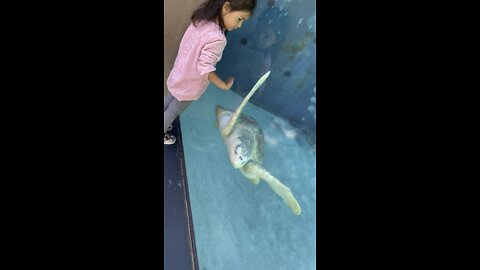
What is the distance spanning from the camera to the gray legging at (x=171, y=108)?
4.15 ft

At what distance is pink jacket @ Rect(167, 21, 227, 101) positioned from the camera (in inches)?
41.4

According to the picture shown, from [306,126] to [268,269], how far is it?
0.40 m

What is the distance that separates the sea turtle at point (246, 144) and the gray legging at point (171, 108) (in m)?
0.16

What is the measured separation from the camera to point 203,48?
106cm

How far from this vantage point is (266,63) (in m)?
1.18

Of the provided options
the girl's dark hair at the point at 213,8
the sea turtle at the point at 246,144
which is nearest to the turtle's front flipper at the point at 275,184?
the sea turtle at the point at 246,144

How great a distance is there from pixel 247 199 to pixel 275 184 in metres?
0.11

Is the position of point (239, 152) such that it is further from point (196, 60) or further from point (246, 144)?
point (196, 60)

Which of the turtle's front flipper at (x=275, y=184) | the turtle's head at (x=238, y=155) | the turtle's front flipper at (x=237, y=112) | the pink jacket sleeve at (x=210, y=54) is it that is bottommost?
the turtle's front flipper at (x=275, y=184)

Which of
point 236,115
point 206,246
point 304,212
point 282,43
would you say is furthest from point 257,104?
point 206,246

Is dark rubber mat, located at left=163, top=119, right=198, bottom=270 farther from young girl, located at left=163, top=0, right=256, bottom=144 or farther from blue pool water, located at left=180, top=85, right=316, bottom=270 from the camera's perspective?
young girl, located at left=163, top=0, right=256, bottom=144

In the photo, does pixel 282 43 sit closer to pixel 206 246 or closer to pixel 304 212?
pixel 304 212

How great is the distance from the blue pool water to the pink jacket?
10 cm

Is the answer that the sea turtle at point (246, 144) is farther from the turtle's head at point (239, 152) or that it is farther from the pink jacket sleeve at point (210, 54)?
the pink jacket sleeve at point (210, 54)
